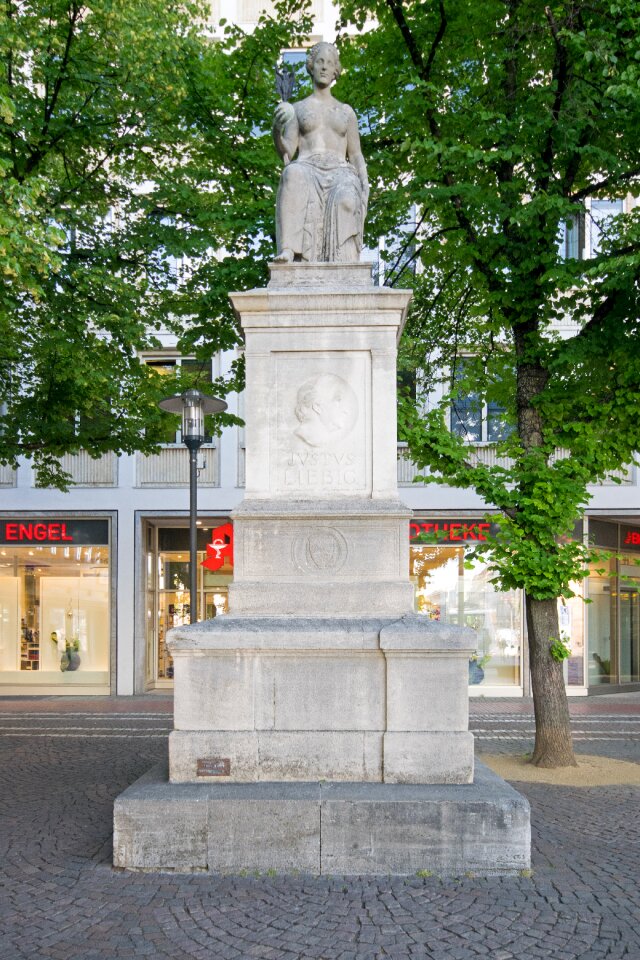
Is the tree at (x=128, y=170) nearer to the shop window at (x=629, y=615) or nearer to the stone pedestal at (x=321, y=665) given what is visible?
the stone pedestal at (x=321, y=665)

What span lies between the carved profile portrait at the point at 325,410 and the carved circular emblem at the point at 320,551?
739 mm

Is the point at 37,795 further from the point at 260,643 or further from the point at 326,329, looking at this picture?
the point at 326,329

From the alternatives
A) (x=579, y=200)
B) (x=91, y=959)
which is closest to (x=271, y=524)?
(x=91, y=959)

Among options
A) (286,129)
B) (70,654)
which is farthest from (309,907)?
(70,654)

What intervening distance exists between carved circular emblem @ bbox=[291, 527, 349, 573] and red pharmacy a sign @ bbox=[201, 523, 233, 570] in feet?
34.9

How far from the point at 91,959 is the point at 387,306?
15.5 ft

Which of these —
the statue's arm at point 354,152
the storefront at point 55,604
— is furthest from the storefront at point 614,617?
the statue's arm at point 354,152

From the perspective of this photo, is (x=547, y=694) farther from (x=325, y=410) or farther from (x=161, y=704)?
(x=161, y=704)

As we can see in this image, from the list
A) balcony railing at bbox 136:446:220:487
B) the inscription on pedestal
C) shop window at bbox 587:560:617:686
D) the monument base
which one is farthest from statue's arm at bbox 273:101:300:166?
shop window at bbox 587:560:617:686

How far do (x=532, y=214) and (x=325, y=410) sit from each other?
3.79 metres

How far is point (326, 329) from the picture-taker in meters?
6.51

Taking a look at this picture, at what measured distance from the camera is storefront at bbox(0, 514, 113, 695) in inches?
755

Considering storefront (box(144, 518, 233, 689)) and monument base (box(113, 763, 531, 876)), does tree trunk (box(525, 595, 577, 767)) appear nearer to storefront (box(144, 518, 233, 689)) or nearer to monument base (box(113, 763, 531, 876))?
monument base (box(113, 763, 531, 876))

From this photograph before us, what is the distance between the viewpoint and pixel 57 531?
62.8ft
